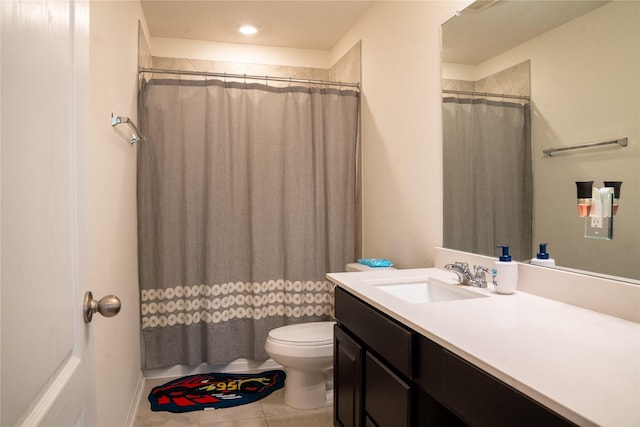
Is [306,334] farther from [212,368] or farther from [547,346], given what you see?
[547,346]

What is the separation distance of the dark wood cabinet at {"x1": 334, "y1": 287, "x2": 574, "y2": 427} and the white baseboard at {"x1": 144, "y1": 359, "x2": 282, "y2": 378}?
125 cm

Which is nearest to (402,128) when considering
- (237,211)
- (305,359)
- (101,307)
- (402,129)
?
(402,129)

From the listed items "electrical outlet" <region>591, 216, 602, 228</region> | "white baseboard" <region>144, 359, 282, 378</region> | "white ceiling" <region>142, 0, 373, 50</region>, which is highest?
Result: "white ceiling" <region>142, 0, 373, 50</region>

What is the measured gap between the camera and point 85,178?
0.93 m

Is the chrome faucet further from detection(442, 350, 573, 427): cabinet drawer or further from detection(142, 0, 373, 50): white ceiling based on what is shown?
detection(142, 0, 373, 50): white ceiling

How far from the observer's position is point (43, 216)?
67 centimetres

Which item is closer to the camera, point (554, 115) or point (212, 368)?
point (554, 115)

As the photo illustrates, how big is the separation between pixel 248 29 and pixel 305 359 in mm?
2407

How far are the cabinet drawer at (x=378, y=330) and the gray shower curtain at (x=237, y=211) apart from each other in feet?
3.83

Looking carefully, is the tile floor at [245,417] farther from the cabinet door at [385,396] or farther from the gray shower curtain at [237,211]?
the cabinet door at [385,396]

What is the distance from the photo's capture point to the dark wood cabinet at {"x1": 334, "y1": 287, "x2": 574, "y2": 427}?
85cm

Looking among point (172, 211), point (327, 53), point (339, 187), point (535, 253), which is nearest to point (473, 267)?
point (535, 253)

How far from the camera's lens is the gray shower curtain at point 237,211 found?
108 inches

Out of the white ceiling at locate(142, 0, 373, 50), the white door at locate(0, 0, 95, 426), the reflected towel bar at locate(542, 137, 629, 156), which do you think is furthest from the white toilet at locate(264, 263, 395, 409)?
the white ceiling at locate(142, 0, 373, 50)
